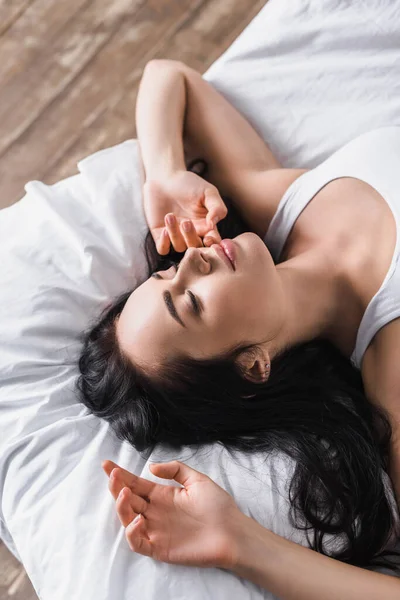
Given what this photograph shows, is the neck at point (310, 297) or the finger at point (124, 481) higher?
the finger at point (124, 481)

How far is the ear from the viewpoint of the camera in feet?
4.08

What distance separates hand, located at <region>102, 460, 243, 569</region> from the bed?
0.04m

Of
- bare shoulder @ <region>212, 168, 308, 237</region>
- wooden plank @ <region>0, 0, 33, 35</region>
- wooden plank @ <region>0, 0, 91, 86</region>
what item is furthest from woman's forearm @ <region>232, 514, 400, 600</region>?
wooden plank @ <region>0, 0, 33, 35</region>

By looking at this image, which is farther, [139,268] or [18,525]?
[139,268]

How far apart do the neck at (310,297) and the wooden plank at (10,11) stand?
141 cm

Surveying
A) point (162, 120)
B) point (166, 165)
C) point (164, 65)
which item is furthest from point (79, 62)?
point (166, 165)

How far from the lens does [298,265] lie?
1390mm

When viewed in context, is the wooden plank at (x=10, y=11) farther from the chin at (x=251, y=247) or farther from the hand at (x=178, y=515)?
the hand at (x=178, y=515)

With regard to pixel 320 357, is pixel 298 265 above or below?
above

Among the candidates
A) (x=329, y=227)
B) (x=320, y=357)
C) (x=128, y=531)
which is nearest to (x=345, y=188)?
(x=329, y=227)

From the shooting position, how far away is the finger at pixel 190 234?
4.33ft

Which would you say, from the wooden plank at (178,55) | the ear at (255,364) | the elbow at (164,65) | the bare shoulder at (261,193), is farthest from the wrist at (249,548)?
the wooden plank at (178,55)

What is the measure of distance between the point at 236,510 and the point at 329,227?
Answer: 63cm

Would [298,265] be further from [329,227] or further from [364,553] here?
[364,553]
